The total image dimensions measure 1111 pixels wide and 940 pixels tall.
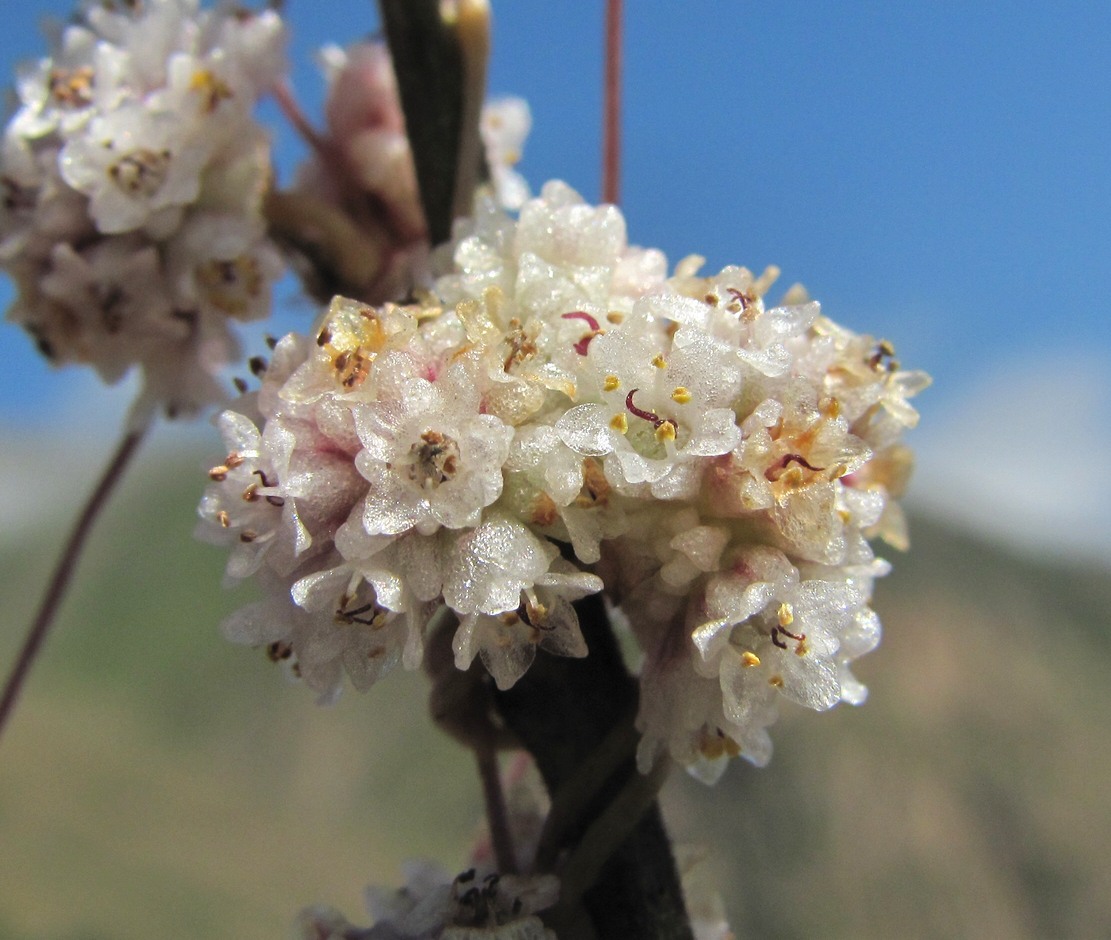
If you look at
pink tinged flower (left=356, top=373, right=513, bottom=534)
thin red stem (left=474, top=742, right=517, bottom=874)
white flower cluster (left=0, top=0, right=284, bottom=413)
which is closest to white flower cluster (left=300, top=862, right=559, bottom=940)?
thin red stem (left=474, top=742, right=517, bottom=874)

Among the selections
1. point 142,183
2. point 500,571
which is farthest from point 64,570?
point 500,571

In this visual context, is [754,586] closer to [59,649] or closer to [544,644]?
[544,644]

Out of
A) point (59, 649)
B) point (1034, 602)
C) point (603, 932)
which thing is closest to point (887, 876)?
point (1034, 602)

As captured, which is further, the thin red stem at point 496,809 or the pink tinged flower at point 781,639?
the thin red stem at point 496,809

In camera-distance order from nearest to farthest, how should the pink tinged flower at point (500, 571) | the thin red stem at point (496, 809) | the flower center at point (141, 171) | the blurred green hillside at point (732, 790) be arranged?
the pink tinged flower at point (500, 571), the thin red stem at point (496, 809), the flower center at point (141, 171), the blurred green hillside at point (732, 790)

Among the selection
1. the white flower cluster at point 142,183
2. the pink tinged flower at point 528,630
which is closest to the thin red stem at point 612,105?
the white flower cluster at point 142,183

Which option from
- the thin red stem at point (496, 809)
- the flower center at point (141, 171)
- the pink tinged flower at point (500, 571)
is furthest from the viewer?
the flower center at point (141, 171)

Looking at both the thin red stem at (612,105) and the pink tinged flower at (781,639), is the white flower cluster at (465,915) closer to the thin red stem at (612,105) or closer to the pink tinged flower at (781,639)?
the pink tinged flower at (781,639)
